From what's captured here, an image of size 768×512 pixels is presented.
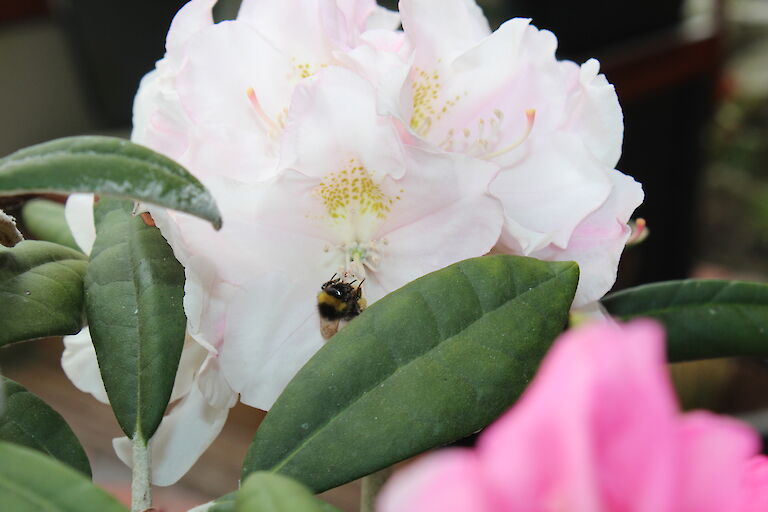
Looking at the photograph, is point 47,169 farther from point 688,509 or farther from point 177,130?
point 688,509

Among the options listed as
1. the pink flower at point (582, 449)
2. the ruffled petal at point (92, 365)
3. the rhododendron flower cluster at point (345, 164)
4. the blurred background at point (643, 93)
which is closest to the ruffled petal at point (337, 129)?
the rhododendron flower cluster at point (345, 164)

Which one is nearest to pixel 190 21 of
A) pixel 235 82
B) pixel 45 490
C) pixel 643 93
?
pixel 235 82

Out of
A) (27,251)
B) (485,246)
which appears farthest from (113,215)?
(485,246)

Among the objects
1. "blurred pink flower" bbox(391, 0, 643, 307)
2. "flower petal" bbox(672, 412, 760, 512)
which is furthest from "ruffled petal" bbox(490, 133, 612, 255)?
"flower petal" bbox(672, 412, 760, 512)

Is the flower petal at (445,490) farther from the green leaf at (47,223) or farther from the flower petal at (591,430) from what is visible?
the green leaf at (47,223)

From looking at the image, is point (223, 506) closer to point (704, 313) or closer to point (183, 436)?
point (183, 436)
